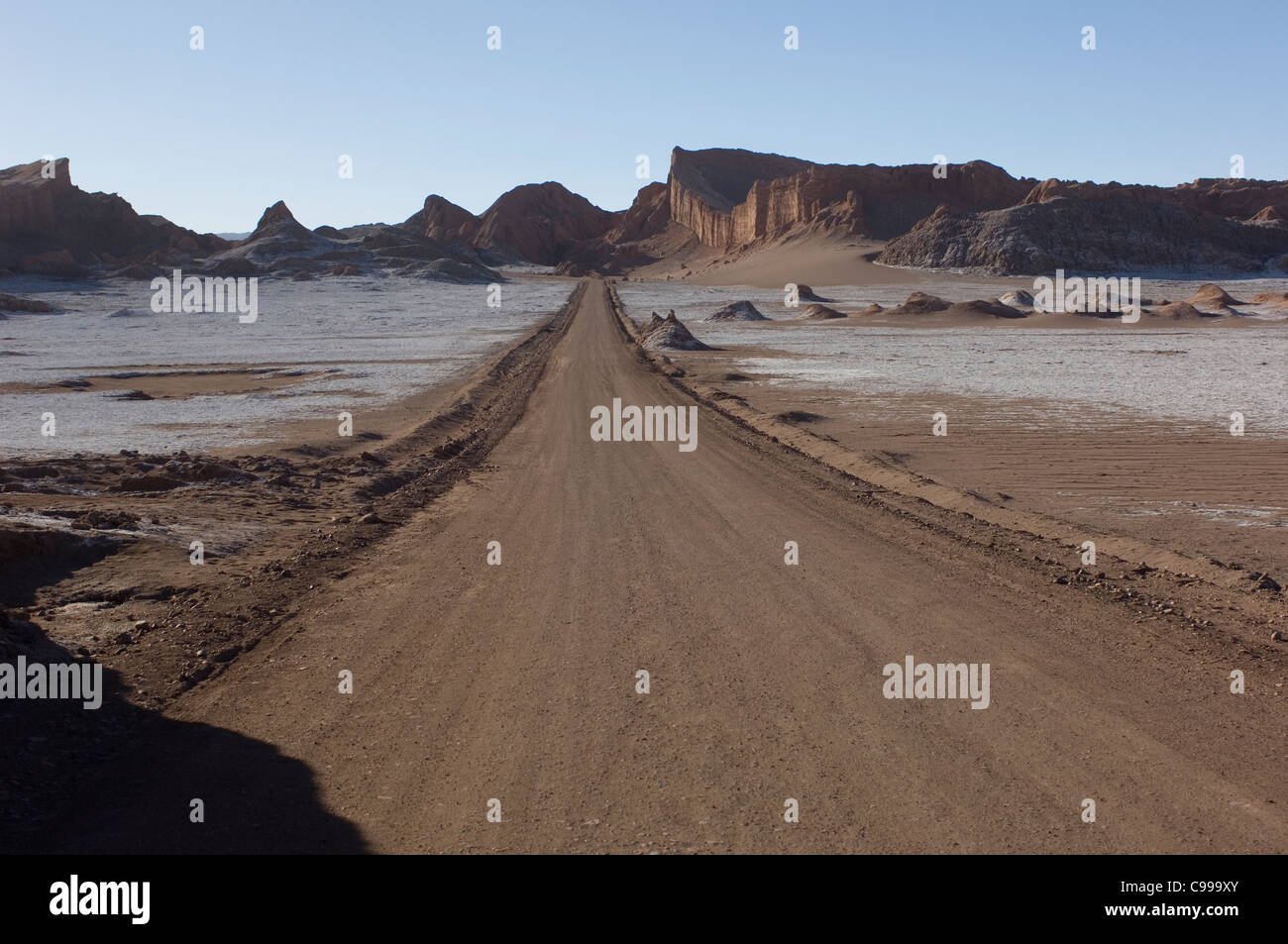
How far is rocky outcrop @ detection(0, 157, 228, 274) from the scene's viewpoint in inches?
4338

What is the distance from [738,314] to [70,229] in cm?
10056

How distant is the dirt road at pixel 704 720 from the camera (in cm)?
505

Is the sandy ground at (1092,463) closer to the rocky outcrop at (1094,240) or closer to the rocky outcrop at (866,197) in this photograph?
the rocky outcrop at (1094,240)

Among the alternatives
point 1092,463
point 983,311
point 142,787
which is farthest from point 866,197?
point 142,787

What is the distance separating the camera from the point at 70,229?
120812 mm

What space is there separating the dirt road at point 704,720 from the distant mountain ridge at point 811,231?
324 feet

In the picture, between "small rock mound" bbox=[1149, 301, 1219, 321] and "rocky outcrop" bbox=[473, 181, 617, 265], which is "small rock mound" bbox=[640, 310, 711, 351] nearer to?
"small rock mound" bbox=[1149, 301, 1219, 321]

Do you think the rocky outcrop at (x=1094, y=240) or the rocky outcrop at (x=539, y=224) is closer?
the rocky outcrop at (x=1094, y=240)

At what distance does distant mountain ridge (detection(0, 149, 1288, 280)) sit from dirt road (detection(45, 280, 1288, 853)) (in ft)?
324

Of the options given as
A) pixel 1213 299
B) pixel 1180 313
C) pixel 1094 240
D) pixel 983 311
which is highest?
pixel 1094 240

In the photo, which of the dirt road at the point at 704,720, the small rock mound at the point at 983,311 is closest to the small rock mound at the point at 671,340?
the small rock mound at the point at 983,311

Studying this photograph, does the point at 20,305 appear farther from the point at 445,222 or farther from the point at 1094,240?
the point at 445,222

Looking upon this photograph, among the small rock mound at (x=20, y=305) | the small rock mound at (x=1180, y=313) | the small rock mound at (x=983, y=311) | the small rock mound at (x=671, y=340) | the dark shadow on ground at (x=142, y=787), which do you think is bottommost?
the dark shadow on ground at (x=142, y=787)

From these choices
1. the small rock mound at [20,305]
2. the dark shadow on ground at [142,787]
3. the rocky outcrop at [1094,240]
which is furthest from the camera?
the rocky outcrop at [1094,240]
